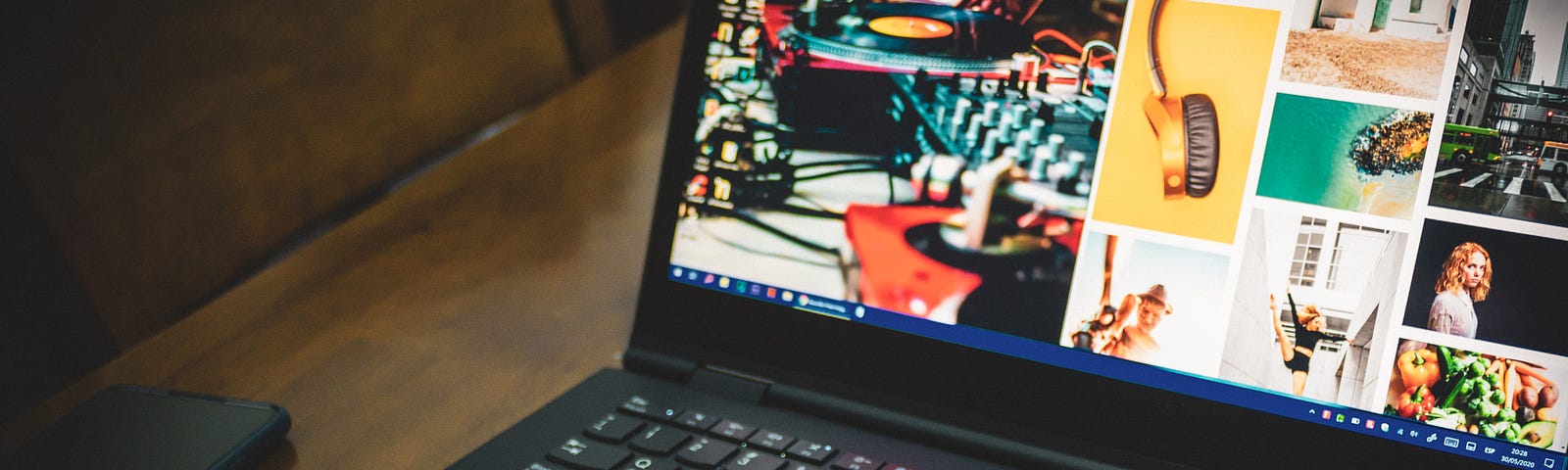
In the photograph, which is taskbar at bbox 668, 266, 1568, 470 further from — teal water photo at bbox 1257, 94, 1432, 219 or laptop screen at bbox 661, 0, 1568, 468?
teal water photo at bbox 1257, 94, 1432, 219

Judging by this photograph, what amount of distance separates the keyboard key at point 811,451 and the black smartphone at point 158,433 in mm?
313

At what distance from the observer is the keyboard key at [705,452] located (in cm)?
57

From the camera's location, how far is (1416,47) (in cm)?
51

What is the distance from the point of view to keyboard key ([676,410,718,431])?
61 cm

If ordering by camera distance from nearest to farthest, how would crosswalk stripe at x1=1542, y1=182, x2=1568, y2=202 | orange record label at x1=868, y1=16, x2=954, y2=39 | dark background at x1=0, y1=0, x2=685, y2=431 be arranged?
crosswalk stripe at x1=1542, y1=182, x2=1568, y2=202 → orange record label at x1=868, y1=16, x2=954, y2=39 → dark background at x1=0, y1=0, x2=685, y2=431

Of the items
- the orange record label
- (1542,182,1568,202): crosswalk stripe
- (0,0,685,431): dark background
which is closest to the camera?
(1542,182,1568,202): crosswalk stripe

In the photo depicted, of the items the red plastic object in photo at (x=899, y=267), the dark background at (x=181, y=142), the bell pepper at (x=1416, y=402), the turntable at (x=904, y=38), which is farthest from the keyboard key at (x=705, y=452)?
the dark background at (x=181, y=142)

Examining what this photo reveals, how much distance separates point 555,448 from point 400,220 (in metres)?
0.41

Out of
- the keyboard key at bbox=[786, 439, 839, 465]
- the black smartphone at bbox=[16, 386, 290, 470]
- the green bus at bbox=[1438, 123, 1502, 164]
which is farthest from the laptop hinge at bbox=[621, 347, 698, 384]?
the green bus at bbox=[1438, 123, 1502, 164]

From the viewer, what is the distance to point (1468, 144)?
1.65 ft

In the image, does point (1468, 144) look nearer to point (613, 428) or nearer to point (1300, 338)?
point (1300, 338)

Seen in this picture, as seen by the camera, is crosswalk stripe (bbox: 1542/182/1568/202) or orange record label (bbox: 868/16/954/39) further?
orange record label (bbox: 868/16/954/39)

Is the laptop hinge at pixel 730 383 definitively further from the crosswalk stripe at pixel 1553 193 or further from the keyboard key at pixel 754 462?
the crosswalk stripe at pixel 1553 193


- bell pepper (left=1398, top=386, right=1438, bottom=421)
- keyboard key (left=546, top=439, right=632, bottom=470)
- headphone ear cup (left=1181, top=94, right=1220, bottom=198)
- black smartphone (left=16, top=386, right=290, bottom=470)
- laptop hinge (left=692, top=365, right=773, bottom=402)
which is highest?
headphone ear cup (left=1181, top=94, right=1220, bottom=198)
